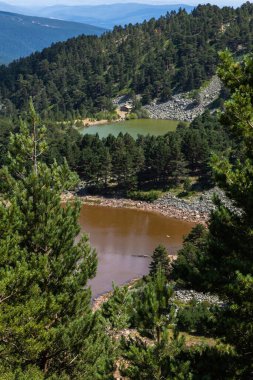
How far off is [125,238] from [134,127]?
70434 millimetres

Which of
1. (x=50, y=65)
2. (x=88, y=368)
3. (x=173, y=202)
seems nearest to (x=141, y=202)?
(x=173, y=202)

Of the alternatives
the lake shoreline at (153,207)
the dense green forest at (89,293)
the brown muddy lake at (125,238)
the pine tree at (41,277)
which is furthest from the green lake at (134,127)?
the dense green forest at (89,293)

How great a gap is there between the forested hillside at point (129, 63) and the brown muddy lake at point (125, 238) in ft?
240

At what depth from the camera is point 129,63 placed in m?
158

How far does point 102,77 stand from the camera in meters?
152

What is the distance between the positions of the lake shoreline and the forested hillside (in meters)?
67.0

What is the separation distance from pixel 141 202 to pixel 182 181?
24.1 feet

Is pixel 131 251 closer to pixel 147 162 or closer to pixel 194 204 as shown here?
pixel 194 204

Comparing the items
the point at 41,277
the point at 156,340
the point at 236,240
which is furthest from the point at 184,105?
the point at 156,340

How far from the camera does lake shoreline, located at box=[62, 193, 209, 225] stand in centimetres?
5896

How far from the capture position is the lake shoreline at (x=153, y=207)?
59.0 m

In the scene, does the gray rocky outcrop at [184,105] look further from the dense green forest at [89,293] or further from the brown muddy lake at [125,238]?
the dense green forest at [89,293]

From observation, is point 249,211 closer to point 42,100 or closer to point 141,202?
point 141,202

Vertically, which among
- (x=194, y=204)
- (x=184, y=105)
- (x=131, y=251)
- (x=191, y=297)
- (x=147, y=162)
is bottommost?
(x=131, y=251)
